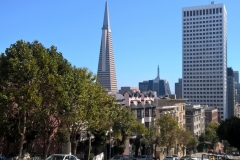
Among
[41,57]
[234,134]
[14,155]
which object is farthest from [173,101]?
[41,57]

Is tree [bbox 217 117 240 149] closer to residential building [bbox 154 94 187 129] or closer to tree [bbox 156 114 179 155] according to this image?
tree [bbox 156 114 179 155]

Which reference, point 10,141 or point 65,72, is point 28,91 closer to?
point 65,72

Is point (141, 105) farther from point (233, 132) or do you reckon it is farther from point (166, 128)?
point (233, 132)

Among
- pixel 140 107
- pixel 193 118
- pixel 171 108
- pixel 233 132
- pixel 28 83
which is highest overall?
pixel 171 108

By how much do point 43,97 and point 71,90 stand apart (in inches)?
96.6

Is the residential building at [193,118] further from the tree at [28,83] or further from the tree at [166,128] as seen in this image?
the tree at [28,83]

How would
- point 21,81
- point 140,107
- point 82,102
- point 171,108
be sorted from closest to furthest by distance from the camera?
point 21,81
point 82,102
point 140,107
point 171,108

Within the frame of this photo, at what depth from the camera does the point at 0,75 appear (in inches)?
1116

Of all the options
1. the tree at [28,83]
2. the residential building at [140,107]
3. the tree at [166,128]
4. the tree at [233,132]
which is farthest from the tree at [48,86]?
the tree at [233,132]

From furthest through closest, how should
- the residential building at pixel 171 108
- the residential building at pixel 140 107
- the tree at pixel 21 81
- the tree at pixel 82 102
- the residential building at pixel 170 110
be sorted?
the residential building at pixel 171 108, the residential building at pixel 170 110, the residential building at pixel 140 107, the tree at pixel 82 102, the tree at pixel 21 81

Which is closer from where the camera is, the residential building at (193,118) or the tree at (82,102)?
the tree at (82,102)

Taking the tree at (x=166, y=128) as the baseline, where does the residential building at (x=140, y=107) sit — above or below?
above

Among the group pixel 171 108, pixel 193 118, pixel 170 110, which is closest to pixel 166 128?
pixel 170 110

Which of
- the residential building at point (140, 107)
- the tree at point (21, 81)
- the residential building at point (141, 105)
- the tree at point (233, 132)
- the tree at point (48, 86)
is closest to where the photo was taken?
the tree at point (21, 81)
